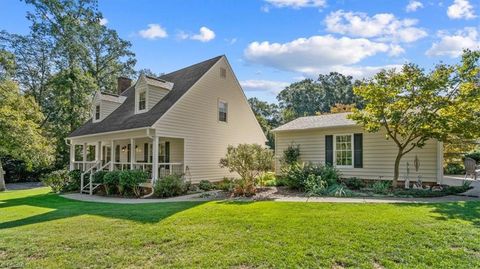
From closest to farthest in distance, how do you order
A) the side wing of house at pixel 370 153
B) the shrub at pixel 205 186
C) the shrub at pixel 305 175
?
the shrub at pixel 305 175 → the side wing of house at pixel 370 153 → the shrub at pixel 205 186

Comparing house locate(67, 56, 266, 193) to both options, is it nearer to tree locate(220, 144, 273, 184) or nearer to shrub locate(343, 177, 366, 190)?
tree locate(220, 144, 273, 184)

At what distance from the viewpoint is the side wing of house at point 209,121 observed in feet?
46.6

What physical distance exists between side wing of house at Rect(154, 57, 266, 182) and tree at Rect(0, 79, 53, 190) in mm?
9384

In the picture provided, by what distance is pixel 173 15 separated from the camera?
46.1 feet

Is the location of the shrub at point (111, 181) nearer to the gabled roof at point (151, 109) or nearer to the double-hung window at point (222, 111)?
the gabled roof at point (151, 109)

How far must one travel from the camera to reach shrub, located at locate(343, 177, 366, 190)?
39.8 feet

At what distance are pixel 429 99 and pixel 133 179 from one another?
11655 millimetres

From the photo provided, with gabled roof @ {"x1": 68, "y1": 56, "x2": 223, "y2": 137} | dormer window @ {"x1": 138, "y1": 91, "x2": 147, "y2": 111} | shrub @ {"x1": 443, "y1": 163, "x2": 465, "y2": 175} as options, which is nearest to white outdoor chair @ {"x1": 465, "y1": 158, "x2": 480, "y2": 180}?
shrub @ {"x1": 443, "y1": 163, "x2": 465, "y2": 175}

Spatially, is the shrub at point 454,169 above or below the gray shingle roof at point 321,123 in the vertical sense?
below

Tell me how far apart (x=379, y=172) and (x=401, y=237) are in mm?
8315

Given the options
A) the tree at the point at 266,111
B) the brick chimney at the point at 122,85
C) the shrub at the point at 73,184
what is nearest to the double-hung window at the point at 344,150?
the shrub at the point at 73,184

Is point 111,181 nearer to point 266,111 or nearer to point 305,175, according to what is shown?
point 305,175

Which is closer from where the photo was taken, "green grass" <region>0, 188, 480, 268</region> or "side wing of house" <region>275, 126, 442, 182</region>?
"green grass" <region>0, 188, 480, 268</region>

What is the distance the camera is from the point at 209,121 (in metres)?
15.8
